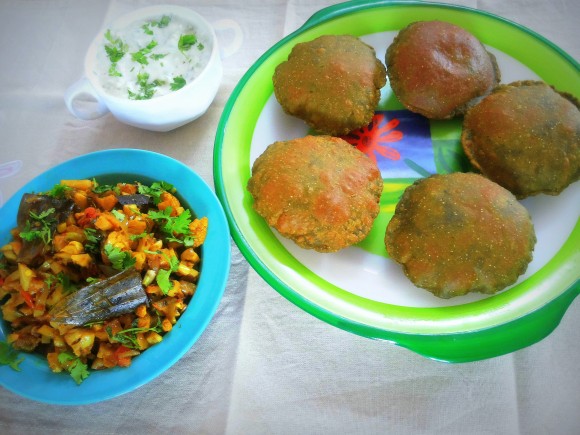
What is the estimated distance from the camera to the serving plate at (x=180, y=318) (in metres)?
0.94

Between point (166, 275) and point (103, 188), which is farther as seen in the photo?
point (103, 188)

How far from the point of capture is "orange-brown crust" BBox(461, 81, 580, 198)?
1.17 m

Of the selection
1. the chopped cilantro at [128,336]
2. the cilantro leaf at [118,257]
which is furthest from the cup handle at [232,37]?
the chopped cilantro at [128,336]

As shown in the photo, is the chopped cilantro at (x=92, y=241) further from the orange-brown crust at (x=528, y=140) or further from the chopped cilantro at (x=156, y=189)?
the orange-brown crust at (x=528, y=140)

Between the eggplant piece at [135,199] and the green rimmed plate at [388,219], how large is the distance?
20 centimetres

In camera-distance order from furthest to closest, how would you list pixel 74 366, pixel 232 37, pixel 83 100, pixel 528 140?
pixel 232 37 < pixel 83 100 < pixel 528 140 < pixel 74 366

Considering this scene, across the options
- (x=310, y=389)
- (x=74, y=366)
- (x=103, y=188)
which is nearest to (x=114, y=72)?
(x=103, y=188)

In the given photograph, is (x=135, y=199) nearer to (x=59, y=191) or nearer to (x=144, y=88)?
(x=59, y=191)

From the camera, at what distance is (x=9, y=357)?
38.3 inches

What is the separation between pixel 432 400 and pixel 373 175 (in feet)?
2.00

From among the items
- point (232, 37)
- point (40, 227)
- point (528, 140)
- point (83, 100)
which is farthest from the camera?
point (232, 37)

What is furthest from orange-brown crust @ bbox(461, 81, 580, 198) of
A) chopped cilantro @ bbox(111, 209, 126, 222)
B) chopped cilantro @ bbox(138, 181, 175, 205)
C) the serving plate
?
chopped cilantro @ bbox(111, 209, 126, 222)

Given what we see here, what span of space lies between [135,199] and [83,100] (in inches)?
27.2

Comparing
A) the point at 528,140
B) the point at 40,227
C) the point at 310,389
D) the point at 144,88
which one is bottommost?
the point at 310,389
